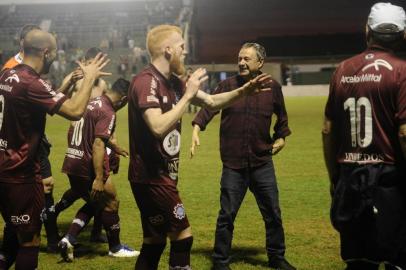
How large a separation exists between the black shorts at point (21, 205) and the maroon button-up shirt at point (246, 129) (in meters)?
2.22

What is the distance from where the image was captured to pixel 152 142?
14.6 ft

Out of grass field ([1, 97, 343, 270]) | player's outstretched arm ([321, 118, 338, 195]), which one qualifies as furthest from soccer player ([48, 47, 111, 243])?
player's outstretched arm ([321, 118, 338, 195])

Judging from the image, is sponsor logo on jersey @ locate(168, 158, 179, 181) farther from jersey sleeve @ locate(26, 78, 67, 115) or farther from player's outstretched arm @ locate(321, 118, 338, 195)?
player's outstretched arm @ locate(321, 118, 338, 195)

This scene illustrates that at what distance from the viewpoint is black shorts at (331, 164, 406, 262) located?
12.8ft

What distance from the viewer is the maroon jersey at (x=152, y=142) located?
14.5 ft

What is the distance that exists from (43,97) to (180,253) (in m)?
1.57

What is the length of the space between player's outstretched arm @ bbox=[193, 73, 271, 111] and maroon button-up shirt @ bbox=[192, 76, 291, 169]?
99cm

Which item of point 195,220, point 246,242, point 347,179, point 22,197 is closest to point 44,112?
point 22,197

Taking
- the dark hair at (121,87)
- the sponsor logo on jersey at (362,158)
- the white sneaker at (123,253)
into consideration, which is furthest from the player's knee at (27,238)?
the sponsor logo on jersey at (362,158)

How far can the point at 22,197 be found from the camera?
4.61 metres

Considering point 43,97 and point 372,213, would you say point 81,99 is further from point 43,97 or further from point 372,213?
point 372,213

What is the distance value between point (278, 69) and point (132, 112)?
4166cm

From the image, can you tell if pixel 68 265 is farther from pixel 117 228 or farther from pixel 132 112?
pixel 132 112

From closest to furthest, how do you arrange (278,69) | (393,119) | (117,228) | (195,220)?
(393,119), (117,228), (195,220), (278,69)
